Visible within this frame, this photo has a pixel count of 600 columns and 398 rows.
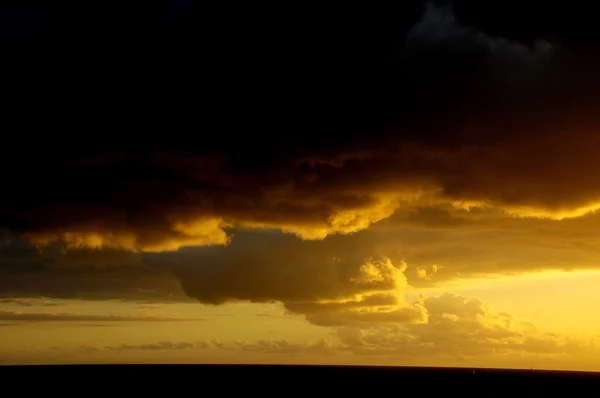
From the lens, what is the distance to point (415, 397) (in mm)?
166250

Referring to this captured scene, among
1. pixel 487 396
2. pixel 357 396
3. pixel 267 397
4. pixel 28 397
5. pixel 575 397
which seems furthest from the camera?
pixel 575 397

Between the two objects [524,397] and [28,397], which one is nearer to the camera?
[28,397]

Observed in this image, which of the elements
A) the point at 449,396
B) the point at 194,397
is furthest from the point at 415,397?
the point at 194,397

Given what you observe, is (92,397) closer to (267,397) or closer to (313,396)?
(267,397)

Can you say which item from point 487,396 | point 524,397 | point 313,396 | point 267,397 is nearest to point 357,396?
point 313,396

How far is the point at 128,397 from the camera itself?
148375mm

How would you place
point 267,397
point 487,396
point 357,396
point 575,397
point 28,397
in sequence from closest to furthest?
1. point 28,397
2. point 267,397
3. point 357,396
4. point 487,396
5. point 575,397

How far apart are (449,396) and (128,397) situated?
76.1 meters

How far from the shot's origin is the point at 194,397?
514 ft

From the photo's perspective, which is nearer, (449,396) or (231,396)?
(231,396)

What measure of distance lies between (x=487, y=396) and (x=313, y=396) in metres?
47.5

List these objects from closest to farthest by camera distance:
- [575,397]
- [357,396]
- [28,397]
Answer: [28,397] → [357,396] → [575,397]

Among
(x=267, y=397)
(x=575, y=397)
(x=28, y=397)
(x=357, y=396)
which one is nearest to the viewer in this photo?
(x=28, y=397)

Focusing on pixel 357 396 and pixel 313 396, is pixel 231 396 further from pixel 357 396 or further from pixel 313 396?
pixel 357 396
